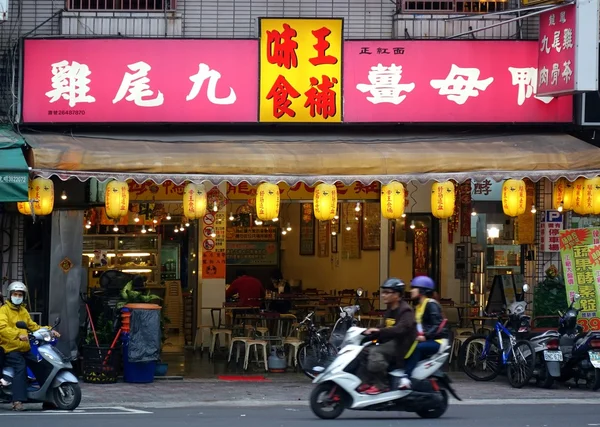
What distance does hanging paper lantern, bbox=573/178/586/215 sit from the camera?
1773 centimetres

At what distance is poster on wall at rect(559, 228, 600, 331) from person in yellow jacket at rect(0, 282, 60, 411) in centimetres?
823

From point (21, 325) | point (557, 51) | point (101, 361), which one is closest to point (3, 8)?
point (21, 325)

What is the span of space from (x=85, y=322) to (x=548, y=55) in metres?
8.62

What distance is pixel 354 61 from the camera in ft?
59.7

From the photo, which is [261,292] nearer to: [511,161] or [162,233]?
[162,233]

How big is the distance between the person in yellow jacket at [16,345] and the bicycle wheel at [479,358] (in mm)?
7138

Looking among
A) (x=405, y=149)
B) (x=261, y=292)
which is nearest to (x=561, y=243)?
(x=405, y=149)

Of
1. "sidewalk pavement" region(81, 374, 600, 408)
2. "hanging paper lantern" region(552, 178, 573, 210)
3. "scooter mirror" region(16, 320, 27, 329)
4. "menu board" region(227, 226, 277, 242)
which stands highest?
"hanging paper lantern" region(552, 178, 573, 210)

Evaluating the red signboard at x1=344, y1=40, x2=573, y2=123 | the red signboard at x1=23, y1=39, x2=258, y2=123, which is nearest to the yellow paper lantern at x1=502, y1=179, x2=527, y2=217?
the red signboard at x1=344, y1=40, x2=573, y2=123

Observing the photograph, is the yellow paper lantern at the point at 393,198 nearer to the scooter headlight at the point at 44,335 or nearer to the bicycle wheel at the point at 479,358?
the bicycle wheel at the point at 479,358

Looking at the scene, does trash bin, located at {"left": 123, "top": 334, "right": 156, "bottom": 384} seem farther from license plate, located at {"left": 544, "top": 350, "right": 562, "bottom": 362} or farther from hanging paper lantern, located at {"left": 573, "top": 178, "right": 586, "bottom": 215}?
hanging paper lantern, located at {"left": 573, "top": 178, "right": 586, "bottom": 215}

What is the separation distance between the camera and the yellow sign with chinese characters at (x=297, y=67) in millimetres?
18031

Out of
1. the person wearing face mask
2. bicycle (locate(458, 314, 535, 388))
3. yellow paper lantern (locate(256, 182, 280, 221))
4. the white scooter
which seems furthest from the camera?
bicycle (locate(458, 314, 535, 388))

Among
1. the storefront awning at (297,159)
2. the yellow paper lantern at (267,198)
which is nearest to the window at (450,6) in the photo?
the storefront awning at (297,159)
